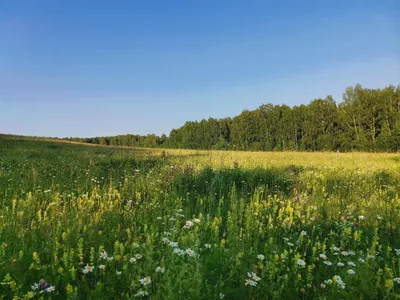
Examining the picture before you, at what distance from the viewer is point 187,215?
15.0 ft

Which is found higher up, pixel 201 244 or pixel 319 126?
pixel 319 126

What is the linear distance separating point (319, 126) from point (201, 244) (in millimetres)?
62575

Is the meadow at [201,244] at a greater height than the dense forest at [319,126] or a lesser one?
lesser

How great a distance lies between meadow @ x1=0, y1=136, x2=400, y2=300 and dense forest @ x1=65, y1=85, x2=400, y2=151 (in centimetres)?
2278

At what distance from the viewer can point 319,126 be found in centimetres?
6000

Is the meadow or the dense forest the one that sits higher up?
the dense forest

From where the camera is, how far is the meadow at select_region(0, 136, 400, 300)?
7.52ft

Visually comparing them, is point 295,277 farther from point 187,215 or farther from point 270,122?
point 270,122

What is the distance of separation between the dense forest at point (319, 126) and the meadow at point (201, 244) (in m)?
22.8

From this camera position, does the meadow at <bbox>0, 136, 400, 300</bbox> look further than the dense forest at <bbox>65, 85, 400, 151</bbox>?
No

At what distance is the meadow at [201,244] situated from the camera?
229 cm

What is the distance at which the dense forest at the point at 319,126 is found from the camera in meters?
46.8

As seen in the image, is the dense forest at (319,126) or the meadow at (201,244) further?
the dense forest at (319,126)

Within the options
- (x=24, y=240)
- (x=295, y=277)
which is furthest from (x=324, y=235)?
(x=24, y=240)
